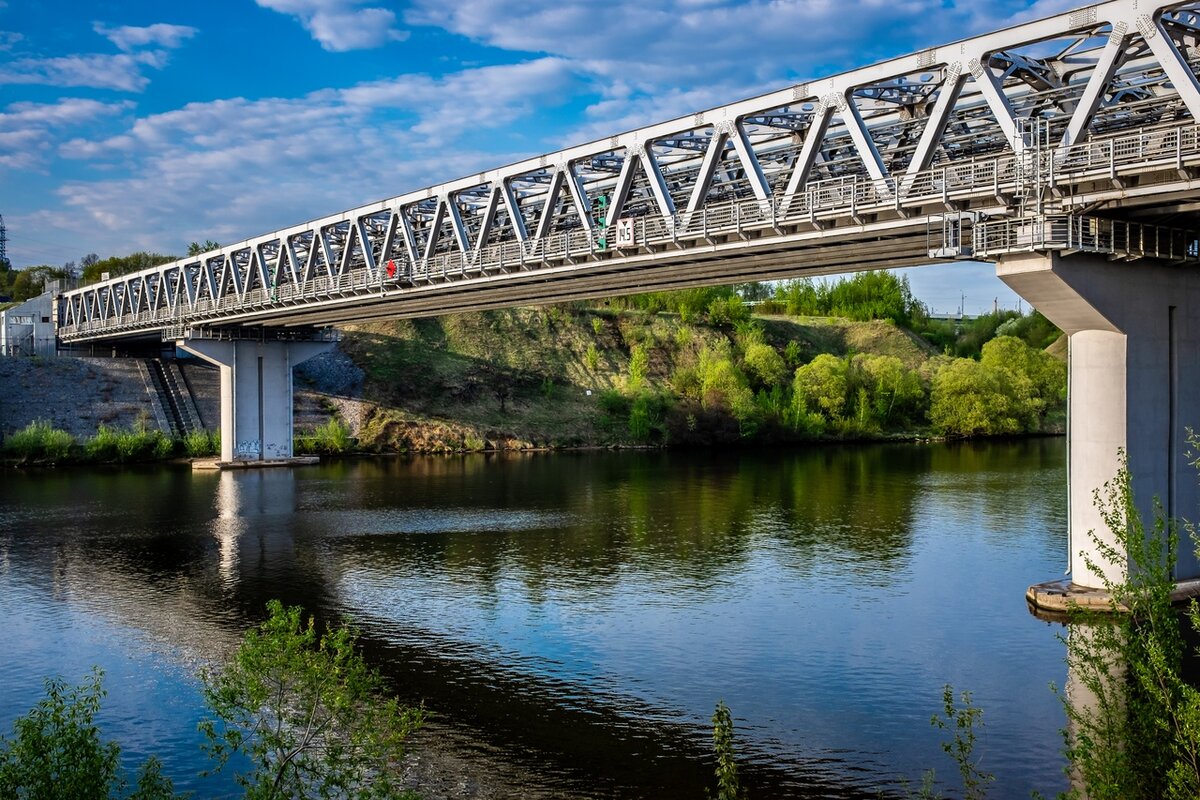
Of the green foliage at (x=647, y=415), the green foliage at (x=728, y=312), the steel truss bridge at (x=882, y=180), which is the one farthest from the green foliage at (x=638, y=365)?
the steel truss bridge at (x=882, y=180)

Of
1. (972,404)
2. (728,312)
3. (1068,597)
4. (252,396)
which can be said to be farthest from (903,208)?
(728,312)

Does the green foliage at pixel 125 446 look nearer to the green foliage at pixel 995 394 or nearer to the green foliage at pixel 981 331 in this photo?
the green foliage at pixel 995 394

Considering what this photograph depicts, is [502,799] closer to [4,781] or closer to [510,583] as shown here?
[4,781]

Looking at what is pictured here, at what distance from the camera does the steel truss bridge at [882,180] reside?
25625mm

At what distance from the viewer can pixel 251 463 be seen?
75312mm

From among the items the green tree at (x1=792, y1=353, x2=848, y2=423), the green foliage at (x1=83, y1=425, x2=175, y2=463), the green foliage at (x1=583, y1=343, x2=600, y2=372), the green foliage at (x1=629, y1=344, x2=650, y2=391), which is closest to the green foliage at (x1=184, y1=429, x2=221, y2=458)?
the green foliage at (x1=83, y1=425, x2=175, y2=463)

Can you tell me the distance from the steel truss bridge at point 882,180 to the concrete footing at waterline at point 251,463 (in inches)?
923

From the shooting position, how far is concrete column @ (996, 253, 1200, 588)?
27.2 metres

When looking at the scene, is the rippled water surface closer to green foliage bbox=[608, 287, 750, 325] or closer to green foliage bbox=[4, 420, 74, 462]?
green foliage bbox=[4, 420, 74, 462]

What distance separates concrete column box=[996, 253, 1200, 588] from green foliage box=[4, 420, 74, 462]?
66.8 m

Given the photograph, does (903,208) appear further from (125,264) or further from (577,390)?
(125,264)

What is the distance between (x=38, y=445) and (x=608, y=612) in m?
59.4

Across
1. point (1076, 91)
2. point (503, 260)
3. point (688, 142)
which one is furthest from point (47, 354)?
point (1076, 91)

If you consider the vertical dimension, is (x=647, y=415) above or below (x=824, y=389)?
below
